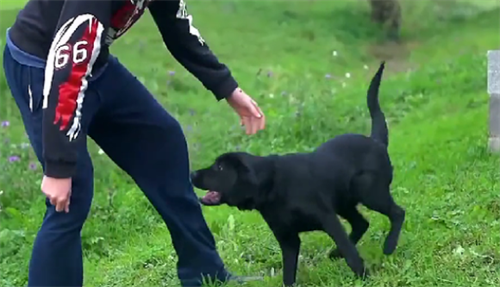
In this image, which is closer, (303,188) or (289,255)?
(303,188)

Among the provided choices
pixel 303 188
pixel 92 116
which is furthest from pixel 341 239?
pixel 92 116

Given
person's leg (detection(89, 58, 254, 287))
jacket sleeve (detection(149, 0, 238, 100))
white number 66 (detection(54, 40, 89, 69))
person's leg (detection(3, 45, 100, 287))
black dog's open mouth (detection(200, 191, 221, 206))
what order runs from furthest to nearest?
1. black dog's open mouth (detection(200, 191, 221, 206))
2. jacket sleeve (detection(149, 0, 238, 100))
3. person's leg (detection(89, 58, 254, 287))
4. person's leg (detection(3, 45, 100, 287))
5. white number 66 (detection(54, 40, 89, 69))

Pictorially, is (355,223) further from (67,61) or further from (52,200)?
(67,61)

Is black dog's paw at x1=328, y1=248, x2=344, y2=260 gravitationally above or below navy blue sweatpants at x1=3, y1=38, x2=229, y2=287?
below

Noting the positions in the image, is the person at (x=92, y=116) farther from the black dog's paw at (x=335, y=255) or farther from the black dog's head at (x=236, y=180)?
the black dog's paw at (x=335, y=255)

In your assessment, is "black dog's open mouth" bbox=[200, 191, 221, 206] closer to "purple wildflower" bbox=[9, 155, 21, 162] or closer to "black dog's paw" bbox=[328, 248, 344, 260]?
"black dog's paw" bbox=[328, 248, 344, 260]

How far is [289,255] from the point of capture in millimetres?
3896

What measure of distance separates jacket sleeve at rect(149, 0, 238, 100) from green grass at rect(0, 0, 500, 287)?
3.32 ft

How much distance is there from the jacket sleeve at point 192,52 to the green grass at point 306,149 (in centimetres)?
101

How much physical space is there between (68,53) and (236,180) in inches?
48.9

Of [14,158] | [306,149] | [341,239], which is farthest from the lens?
[306,149]

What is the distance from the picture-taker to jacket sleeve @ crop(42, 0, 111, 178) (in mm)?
2750

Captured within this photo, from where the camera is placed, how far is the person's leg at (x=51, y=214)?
3.06 m

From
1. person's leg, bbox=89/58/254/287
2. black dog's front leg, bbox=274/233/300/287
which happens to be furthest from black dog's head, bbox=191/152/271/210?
black dog's front leg, bbox=274/233/300/287
